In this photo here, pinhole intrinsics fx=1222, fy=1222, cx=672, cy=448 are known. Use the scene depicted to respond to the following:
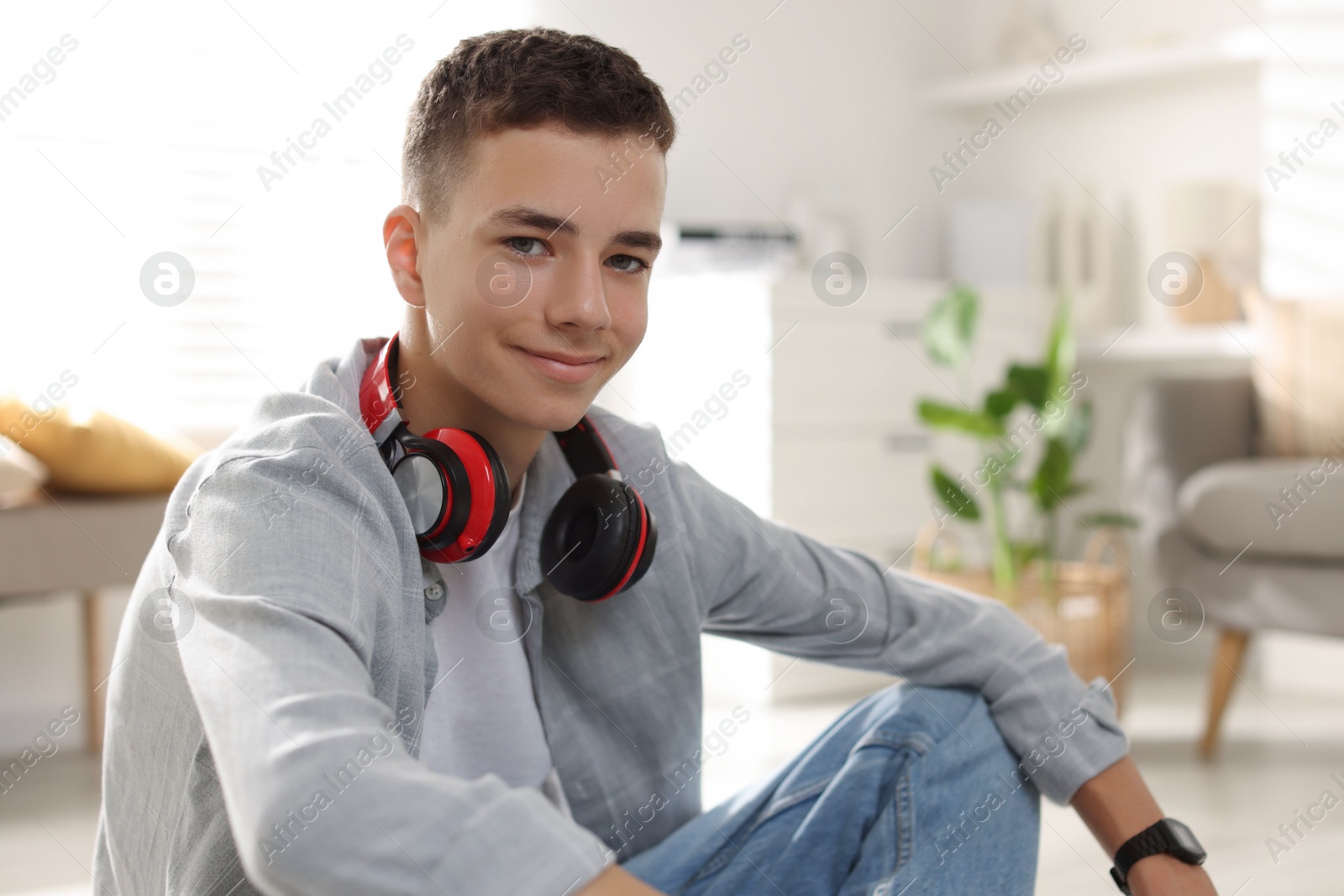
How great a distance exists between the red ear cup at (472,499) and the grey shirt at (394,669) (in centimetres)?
3

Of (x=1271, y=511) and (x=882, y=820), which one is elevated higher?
(x=882, y=820)

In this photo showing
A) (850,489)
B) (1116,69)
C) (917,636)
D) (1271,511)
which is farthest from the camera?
(1116,69)

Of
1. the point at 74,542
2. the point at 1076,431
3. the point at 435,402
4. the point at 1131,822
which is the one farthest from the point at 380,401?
the point at 1076,431

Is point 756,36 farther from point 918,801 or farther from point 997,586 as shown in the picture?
point 918,801

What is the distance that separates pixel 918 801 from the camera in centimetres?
99

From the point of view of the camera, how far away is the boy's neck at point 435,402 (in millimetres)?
964

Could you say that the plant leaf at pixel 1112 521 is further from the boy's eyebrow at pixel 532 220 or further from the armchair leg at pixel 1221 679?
the boy's eyebrow at pixel 532 220

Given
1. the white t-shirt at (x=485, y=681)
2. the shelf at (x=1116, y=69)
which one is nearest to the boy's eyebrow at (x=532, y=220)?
the white t-shirt at (x=485, y=681)

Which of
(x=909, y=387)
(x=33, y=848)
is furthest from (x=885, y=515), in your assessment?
(x=33, y=848)

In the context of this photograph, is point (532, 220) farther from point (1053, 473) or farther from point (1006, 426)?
point (1006, 426)

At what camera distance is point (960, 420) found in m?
2.57

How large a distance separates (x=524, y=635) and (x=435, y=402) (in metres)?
0.20

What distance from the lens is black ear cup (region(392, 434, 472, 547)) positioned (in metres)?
0.82

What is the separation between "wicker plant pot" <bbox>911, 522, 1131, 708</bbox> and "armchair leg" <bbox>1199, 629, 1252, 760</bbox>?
181 mm
